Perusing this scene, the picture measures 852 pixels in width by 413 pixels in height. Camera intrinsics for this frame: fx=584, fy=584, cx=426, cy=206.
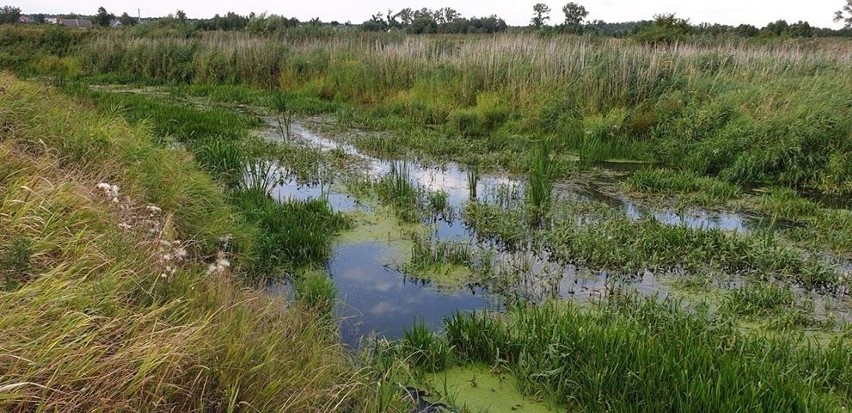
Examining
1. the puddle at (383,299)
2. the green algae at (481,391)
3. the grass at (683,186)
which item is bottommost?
Result: the green algae at (481,391)

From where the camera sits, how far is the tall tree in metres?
38.7

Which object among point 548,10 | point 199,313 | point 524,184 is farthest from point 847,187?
point 548,10

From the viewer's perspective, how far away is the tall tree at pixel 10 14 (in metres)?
38.7

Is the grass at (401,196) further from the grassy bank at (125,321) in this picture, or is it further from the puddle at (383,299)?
the grassy bank at (125,321)

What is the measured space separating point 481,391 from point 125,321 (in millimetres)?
1850

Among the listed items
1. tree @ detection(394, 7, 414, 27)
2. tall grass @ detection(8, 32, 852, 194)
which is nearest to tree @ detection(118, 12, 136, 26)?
tree @ detection(394, 7, 414, 27)

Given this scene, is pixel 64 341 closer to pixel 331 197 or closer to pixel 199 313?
pixel 199 313

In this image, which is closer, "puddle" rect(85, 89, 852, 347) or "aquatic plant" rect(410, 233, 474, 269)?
"puddle" rect(85, 89, 852, 347)

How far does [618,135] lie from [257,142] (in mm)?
5746

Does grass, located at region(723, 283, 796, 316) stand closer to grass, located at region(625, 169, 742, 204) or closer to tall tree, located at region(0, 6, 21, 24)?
grass, located at region(625, 169, 742, 204)

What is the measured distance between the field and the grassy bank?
0.05 feet

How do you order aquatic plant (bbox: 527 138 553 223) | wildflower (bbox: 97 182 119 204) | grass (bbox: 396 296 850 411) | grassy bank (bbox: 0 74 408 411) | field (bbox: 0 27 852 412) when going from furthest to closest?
aquatic plant (bbox: 527 138 553 223), wildflower (bbox: 97 182 119 204), grass (bbox: 396 296 850 411), field (bbox: 0 27 852 412), grassy bank (bbox: 0 74 408 411)

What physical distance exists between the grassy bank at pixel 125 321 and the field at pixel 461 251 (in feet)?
0.05

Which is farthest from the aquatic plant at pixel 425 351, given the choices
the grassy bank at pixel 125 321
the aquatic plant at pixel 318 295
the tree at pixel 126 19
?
the tree at pixel 126 19
